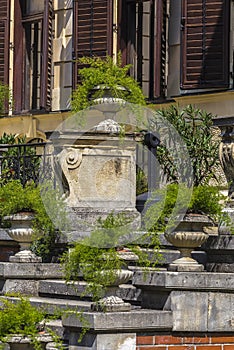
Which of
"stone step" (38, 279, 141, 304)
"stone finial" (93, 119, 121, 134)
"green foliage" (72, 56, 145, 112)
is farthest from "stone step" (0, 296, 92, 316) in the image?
"green foliage" (72, 56, 145, 112)

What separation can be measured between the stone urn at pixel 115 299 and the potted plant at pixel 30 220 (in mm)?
2278

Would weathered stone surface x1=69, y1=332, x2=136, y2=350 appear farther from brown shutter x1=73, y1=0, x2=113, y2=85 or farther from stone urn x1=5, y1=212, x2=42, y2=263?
brown shutter x1=73, y1=0, x2=113, y2=85

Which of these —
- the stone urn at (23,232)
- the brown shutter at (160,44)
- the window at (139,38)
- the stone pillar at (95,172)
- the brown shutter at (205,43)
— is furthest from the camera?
the window at (139,38)

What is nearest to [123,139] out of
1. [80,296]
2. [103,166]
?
[103,166]

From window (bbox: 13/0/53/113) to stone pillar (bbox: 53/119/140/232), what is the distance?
9454mm

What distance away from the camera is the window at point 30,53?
2384 centimetres

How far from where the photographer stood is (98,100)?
49.7 feet

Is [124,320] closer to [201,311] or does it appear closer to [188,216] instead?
[201,311]

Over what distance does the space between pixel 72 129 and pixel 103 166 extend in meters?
0.60

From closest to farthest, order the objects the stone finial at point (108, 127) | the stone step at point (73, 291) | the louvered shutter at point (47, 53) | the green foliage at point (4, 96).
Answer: the stone step at point (73, 291) → the stone finial at point (108, 127) → the green foliage at point (4, 96) → the louvered shutter at point (47, 53)

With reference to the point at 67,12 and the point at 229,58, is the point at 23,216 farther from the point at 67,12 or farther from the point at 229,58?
the point at 67,12

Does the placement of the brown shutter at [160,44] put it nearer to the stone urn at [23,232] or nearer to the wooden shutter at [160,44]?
the wooden shutter at [160,44]

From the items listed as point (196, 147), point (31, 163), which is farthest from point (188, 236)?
point (31, 163)

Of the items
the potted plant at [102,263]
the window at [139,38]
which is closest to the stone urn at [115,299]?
the potted plant at [102,263]
